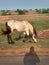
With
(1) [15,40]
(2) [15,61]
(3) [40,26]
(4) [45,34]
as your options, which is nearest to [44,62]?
(2) [15,61]

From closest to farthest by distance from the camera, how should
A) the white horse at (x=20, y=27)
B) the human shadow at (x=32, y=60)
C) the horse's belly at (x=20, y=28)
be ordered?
the human shadow at (x=32, y=60), the white horse at (x=20, y=27), the horse's belly at (x=20, y=28)

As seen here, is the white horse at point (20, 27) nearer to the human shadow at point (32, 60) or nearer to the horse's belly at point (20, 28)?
the horse's belly at point (20, 28)

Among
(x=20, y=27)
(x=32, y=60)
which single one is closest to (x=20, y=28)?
(x=20, y=27)

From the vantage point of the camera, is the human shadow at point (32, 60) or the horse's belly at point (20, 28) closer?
the human shadow at point (32, 60)

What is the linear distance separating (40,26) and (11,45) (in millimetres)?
9648

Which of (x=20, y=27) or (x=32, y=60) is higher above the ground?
(x=20, y=27)

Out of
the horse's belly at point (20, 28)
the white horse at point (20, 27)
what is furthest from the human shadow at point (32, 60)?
the horse's belly at point (20, 28)

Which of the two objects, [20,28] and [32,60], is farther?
[20,28]

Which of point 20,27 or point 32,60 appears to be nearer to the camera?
point 32,60

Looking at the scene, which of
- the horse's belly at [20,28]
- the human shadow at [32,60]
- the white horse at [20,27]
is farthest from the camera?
the horse's belly at [20,28]

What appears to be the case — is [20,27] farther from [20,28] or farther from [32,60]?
[32,60]

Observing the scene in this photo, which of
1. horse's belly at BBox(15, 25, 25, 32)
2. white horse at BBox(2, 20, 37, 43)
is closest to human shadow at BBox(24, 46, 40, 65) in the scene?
white horse at BBox(2, 20, 37, 43)

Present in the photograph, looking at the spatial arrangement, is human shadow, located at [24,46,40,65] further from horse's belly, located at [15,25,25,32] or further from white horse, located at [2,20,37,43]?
horse's belly, located at [15,25,25,32]

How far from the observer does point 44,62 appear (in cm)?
1377
